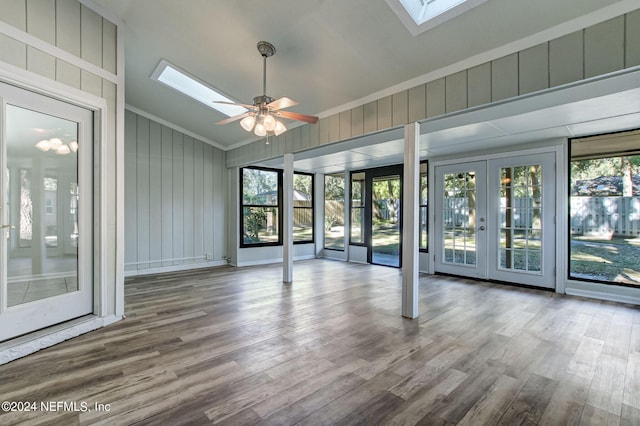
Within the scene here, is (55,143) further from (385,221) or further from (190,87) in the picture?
(385,221)

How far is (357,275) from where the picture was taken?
230 inches

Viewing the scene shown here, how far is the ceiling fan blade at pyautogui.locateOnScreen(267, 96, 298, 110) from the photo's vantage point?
2920 mm

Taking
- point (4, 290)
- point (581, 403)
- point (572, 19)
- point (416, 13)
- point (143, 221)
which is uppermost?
point (416, 13)

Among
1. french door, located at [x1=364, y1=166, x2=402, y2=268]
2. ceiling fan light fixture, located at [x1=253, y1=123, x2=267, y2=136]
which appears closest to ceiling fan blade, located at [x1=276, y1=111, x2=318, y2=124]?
ceiling fan light fixture, located at [x1=253, y1=123, x2=267, y2=136]

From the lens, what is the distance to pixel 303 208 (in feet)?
26.2

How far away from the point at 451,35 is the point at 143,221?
5.83 m

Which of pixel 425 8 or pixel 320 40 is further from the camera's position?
pixel 320 40

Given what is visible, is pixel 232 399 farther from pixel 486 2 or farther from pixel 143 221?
pixel 143 221

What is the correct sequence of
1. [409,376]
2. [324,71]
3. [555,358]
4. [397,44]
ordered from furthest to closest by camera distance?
[324,71] < [397,44] < [555,358] < [409,376]

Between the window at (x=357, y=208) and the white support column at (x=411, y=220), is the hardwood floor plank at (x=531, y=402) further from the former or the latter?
the window at (x=357, y=208)

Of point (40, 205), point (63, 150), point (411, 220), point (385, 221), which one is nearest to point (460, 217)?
point (385, 221)

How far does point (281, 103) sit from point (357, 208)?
489 centimetres

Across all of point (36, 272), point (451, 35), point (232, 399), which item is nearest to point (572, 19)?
point (451, 35)

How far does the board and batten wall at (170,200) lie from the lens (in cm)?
569
